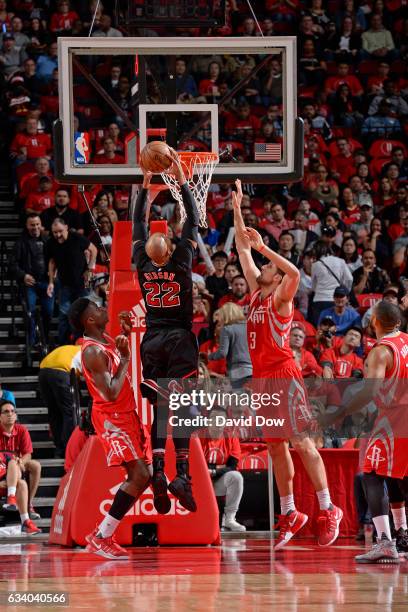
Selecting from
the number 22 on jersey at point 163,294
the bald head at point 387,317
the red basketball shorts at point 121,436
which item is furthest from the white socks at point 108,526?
the bald head at point 387,317

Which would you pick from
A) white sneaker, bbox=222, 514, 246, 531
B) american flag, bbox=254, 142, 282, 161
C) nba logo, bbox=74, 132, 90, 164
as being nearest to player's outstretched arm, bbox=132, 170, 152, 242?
nba logo, bbox=74, 132, 90, 164

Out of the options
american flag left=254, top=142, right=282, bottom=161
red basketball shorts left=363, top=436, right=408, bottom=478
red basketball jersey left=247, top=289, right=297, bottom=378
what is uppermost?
american flag left=254, top=142, right=282, bottom=161

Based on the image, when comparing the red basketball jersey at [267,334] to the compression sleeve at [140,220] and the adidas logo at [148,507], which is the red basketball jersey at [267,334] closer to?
the compression sleeve at [140,220]

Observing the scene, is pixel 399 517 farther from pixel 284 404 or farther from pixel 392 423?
pixel 284 404

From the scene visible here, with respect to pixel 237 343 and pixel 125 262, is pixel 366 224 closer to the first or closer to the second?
pixel 237 343

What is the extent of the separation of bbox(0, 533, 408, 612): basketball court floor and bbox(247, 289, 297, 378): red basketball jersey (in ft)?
5.00

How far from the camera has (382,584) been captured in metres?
7.46

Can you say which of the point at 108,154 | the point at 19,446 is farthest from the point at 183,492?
the point at 108,154

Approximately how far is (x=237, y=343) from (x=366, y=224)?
431cm

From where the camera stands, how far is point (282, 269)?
30.0 ft

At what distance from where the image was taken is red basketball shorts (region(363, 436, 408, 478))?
29.6 feet

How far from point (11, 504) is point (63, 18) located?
966cm

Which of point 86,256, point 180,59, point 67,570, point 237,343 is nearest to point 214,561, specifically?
point 67,570

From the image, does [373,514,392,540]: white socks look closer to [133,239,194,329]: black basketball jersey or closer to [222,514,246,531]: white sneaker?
[133,239,194,329]: black basketball jersey
